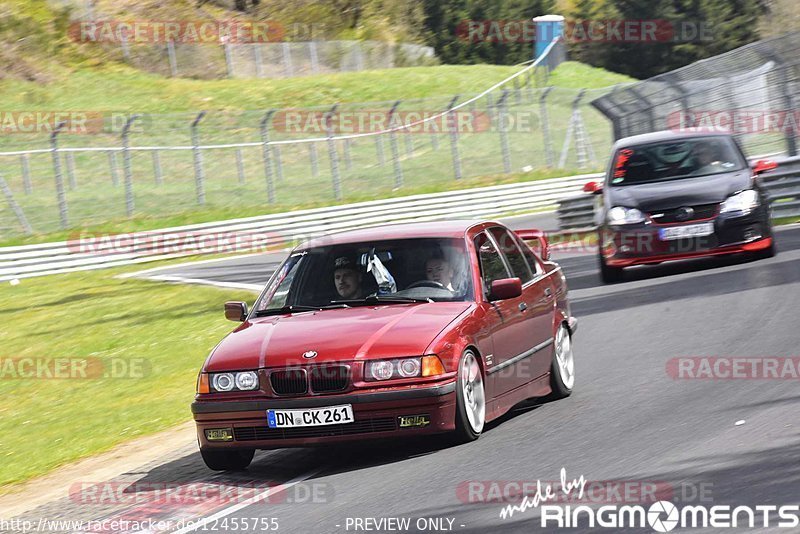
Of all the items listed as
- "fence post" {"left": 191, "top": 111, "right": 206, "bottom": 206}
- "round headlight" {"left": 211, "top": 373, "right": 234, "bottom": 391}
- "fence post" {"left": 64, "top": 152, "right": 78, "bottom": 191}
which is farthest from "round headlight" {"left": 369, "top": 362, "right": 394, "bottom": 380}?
"fence post" {"left": 64, "top": 152, "right": 78, "bottom": 191}

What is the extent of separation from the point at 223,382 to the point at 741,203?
8868mm

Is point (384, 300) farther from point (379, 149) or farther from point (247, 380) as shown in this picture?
point (379, 149)

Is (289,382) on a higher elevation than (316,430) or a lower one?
higher

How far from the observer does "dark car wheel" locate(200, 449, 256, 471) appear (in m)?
8.28

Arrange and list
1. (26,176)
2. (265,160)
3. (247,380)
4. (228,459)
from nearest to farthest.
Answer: (247,380), (228,459), (265,160), (26,176)

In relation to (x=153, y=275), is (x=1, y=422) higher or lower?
higher

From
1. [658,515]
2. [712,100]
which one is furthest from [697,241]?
[712,100]

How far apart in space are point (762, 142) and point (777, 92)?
3847 mm

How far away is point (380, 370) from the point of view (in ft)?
25.6

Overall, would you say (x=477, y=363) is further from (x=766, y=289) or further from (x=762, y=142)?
(x=762, y=142)

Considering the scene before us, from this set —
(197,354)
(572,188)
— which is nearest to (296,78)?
(572,188)

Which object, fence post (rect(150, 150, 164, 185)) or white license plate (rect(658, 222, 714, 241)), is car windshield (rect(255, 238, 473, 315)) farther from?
fence post (rect(150, 150, 164, 185))

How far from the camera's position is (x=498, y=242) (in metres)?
9.74
